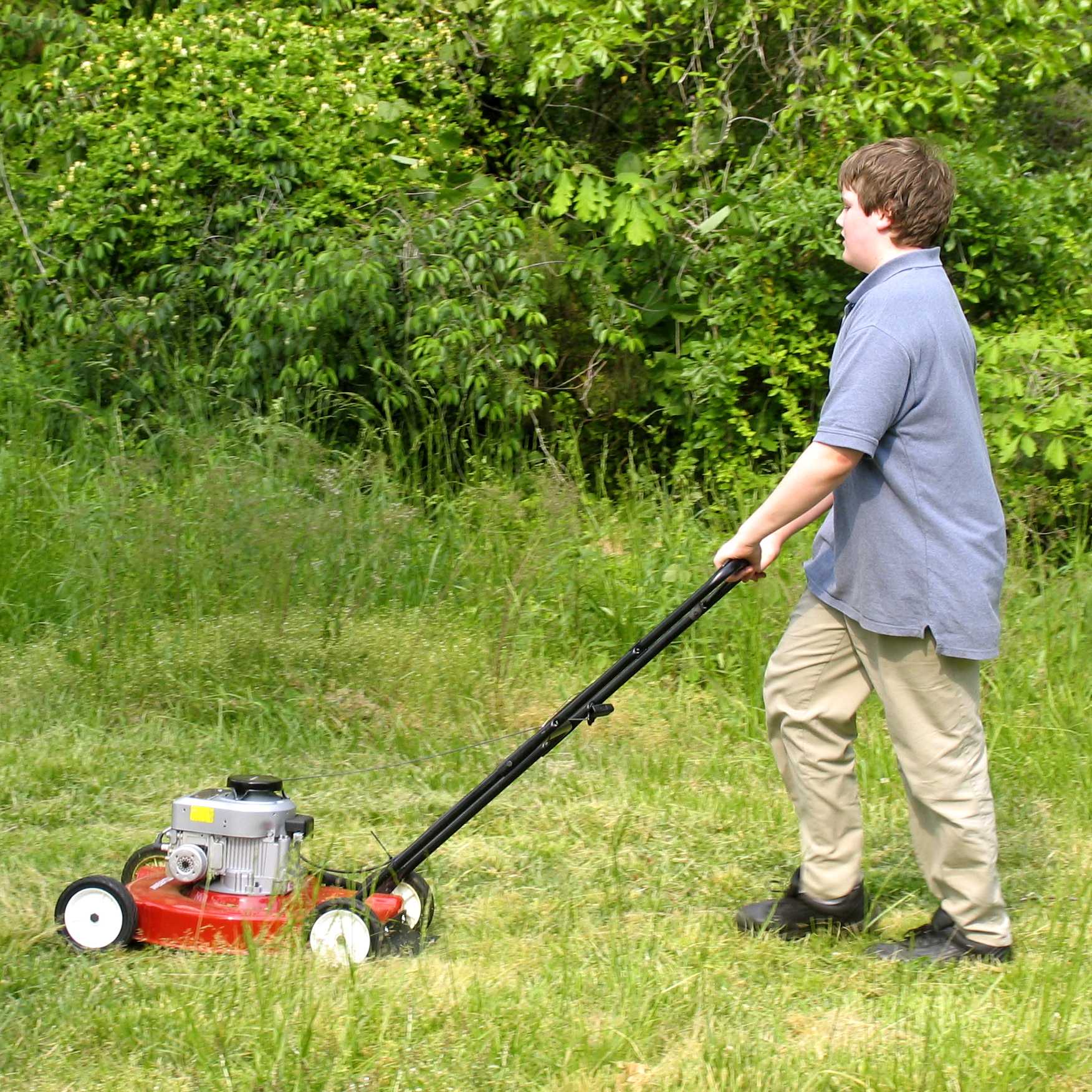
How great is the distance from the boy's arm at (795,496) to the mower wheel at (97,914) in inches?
66.0

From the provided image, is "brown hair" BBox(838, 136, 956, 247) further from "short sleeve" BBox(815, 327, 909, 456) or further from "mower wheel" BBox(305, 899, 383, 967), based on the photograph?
"mower wheel" BBox(305, 899, 383, 967)

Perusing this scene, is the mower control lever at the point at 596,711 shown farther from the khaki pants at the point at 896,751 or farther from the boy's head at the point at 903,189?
the boy's head at the point at 903,189

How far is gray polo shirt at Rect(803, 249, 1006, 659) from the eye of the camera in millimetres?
3375

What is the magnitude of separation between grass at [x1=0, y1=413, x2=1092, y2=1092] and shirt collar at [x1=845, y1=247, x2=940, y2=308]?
1641 millimetres

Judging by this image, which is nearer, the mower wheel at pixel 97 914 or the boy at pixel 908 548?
the boy at pixel 908 548

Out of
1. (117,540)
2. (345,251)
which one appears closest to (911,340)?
(117,540)

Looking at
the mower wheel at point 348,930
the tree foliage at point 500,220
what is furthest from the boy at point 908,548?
the tree foliage at point 500,220

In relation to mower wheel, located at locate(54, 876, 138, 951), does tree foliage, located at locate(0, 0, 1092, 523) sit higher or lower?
higher

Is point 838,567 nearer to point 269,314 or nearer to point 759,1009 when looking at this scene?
point 759,1009

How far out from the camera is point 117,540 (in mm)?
5891

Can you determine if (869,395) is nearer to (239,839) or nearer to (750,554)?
(750,554)

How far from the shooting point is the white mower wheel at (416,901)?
12.4ft

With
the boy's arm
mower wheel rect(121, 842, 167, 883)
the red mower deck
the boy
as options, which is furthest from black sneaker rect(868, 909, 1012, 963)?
mower wheel rect(121, 842, 167, 883)

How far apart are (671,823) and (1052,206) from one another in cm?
500
